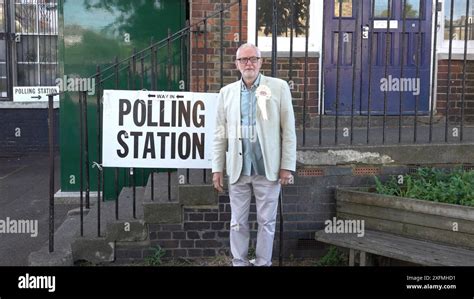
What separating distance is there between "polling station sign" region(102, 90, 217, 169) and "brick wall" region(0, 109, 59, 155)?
7.23m

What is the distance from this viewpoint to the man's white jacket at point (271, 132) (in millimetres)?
4031

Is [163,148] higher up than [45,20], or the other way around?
[45,20]

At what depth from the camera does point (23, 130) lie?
11531 millimetres

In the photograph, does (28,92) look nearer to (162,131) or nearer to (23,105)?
(23,105)

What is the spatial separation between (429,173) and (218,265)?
2.17 meters

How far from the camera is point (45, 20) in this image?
36.6 feet

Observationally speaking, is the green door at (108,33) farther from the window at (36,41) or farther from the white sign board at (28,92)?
the white sign board at (28,92)

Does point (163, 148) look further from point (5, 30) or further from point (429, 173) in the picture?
point (5, 30)

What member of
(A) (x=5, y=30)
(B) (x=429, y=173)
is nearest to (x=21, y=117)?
(A) (x=5, y=30)

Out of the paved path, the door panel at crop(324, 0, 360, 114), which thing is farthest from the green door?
the door panel at crop(324, 0, 360, 114)

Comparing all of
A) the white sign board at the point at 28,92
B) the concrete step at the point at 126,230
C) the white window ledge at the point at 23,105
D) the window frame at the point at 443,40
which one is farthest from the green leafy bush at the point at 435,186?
the white sign board at the point at 28,92

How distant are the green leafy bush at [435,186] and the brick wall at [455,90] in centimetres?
213

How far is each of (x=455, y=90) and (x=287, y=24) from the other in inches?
94.6
